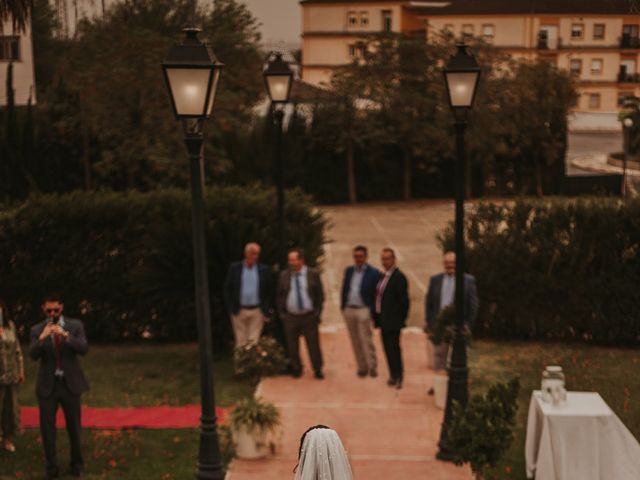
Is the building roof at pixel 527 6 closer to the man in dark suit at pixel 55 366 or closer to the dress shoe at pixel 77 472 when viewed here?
the man in dark suit at pixel 55 366

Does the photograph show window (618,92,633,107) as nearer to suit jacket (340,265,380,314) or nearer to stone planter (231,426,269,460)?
suit jacket (340,265,380,314)

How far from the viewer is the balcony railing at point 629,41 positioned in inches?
583

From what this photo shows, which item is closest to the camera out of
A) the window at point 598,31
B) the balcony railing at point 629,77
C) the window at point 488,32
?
the window at point 598,31

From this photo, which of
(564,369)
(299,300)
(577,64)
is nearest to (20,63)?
(577,64)

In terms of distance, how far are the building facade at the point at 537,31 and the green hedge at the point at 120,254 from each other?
219 inches

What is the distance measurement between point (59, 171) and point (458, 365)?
31.0m

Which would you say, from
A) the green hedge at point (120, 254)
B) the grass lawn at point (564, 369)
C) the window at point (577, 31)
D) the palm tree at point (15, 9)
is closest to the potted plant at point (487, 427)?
the grass lawn at point (564, 369)

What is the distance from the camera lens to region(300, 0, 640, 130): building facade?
1623cm

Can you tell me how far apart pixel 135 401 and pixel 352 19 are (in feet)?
197

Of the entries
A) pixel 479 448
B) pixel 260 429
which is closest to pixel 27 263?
pixel 260 429

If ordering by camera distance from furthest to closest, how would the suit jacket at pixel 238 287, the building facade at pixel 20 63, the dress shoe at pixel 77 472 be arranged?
the building facade at pixel 20 63 → the suit jacket at pixel 238 287 → the dress shoe at pixel 77 472

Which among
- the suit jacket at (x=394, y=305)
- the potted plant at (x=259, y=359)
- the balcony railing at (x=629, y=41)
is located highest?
the balcony railing at (x=629, y=41)

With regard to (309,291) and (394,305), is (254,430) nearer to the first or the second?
(394,305)

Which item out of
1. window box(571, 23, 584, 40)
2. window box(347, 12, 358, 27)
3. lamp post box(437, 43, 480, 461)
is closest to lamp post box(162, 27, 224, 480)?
lamp post box(437, 43, 480, 461)
